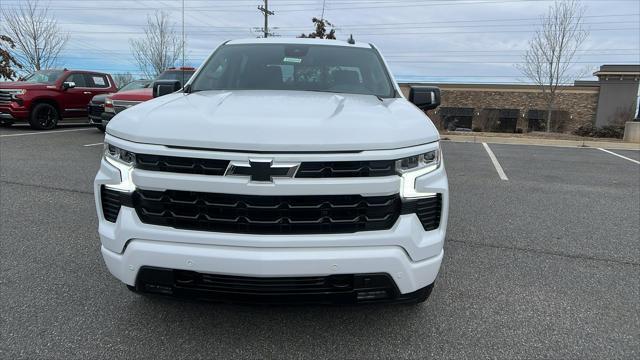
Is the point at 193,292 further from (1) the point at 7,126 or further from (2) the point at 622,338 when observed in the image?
(1) the point at 7,126

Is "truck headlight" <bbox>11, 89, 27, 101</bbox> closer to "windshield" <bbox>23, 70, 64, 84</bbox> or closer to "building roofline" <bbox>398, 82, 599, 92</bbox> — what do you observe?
"windshield" <bbox>23, 70, 64, 84</bbox>

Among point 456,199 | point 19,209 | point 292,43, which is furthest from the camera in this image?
point 456,199

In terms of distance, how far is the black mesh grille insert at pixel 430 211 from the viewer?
245 cm

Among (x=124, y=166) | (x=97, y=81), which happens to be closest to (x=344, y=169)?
(x=124, y=166)

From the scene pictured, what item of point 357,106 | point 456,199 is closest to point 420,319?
point 357,106

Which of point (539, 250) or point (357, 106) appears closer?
point (357, 106)

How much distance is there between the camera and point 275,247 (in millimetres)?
2270

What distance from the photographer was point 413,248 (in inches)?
94.2

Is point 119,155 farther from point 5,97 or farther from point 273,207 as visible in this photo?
point 5,97

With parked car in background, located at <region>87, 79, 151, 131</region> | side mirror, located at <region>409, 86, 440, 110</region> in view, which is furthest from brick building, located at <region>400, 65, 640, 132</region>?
side mirror, located at <region>409, 86, 440, 110</region>

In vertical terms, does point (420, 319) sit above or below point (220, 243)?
below

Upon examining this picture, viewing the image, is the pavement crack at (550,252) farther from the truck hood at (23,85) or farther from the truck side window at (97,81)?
the truck side window at (97,81)

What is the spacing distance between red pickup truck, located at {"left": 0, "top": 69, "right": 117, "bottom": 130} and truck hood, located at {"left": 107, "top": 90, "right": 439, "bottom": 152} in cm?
1259

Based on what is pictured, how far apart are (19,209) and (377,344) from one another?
4.58 metres
